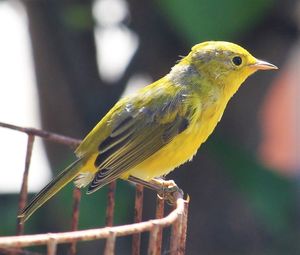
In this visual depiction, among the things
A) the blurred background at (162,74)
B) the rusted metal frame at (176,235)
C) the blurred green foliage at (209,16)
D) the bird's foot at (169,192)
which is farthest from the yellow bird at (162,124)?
the rusted metal frame at (176,235)

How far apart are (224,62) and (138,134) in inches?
23.3

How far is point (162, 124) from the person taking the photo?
4090 millimetres

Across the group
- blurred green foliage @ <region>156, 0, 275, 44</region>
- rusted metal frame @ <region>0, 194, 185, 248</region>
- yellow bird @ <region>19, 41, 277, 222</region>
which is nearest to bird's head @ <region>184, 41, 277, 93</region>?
yellow bird @ <region>19, 41, 277, 222</region>

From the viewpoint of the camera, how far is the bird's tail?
3.60m

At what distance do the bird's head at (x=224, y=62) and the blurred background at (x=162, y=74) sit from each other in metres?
0.45

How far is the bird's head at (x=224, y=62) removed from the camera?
14.0 feet

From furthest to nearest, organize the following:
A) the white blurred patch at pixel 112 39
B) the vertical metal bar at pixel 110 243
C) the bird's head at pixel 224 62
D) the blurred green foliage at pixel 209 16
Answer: the white blurred patch at pixel 112 39, the blurred green foliage at pixel 209 16, the bird's head at pixel 224 62, the vertical metal bar at pixel 110 243

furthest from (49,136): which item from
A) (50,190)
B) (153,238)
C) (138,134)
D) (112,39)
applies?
(112,39)

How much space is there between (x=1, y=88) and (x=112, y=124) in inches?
166

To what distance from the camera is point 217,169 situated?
5812mm

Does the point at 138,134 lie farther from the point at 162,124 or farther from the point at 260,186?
the point at 260,186

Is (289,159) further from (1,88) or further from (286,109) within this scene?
(1,88)

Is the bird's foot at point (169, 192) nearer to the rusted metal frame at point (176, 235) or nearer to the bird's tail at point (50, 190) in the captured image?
the bird's tail at point (50, 190)

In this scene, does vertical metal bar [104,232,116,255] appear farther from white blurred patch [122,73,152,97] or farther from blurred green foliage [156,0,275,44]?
white blurred patch [122,73,152,97]
